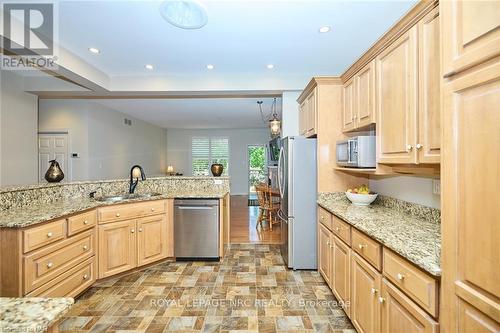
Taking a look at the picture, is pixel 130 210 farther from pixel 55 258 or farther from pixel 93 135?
pixel 93 135

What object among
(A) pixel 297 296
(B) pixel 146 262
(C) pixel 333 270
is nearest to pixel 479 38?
(C) pixel 333 270

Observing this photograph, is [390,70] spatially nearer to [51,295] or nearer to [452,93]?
[452,93]

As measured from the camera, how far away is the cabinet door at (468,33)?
2.78 ft

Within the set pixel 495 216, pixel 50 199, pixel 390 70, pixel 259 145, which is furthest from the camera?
pixel 259 145

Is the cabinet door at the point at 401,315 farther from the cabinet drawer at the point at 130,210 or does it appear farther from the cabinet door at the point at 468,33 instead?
the cabinet drawer at the point at 130,210

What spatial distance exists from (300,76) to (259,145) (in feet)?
19.7

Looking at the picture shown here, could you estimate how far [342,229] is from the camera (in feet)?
7.11

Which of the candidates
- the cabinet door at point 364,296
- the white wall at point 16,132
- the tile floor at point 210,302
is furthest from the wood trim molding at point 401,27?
the white wall at point 16,132

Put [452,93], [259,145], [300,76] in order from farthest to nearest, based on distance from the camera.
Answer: [259,145] < [300,76] < [452,93]

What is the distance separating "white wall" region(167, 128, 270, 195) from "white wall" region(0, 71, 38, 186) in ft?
20.0

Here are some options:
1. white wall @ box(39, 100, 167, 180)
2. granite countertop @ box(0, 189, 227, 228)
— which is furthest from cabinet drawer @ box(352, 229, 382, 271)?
white wall @ box(39, 100, 167, 180)

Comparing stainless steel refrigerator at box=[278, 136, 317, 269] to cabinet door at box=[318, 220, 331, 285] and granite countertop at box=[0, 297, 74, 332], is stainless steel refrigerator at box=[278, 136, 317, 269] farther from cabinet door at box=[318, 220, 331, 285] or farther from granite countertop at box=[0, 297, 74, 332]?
granite countertop at box=[0, 297, 74, 332]

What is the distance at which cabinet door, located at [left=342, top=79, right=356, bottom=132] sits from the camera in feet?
8.45

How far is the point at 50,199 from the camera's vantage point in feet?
8.79
